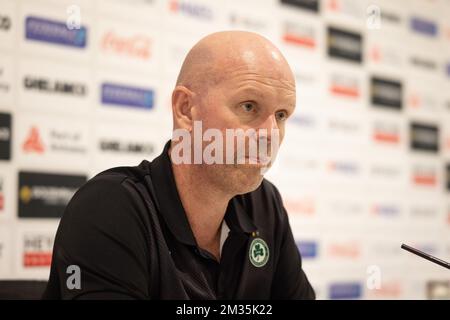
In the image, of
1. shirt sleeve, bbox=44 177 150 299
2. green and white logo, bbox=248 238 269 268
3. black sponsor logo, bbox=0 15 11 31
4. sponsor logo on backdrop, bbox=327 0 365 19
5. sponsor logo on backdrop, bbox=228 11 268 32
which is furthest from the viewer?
sponsor logo on backdrop, bbox=327 0 365 19

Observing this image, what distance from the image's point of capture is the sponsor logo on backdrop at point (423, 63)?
411cm

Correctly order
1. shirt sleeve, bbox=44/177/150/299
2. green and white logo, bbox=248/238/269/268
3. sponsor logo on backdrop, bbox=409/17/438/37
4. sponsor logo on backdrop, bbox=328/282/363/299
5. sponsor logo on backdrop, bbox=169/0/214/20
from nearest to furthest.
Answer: shirt sleeve, bbox=44/177/150/299, green and white logo, bbox=248/238/269/268, sponsor logo on backdrop, bbox=169/0/214/20, sponsor logo on backdrop, bbox=328/282/363/299, sponsor logo on backdrop, bbox=409/17/438/37

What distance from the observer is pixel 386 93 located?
3.88 meters

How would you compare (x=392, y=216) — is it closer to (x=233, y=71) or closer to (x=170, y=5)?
(x=170, y=5)

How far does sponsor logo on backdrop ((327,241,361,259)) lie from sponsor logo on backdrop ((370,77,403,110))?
36.4 inches

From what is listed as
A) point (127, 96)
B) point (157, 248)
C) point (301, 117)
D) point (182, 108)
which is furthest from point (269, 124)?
point (301, 117)

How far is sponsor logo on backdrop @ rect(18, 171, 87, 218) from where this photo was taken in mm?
2459

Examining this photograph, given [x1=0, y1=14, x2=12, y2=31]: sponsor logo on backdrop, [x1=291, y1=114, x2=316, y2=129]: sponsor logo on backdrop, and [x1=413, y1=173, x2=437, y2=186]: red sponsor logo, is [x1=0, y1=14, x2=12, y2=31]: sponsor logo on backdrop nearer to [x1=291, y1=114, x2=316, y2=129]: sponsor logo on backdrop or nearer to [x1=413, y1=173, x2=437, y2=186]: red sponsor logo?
[x1=291, y1=114, x2=316, y2=129]: sponsor logo on backdrop

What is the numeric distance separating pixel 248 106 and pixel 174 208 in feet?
0.78

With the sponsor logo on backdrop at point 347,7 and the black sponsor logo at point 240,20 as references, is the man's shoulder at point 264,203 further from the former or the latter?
the sponsor logo on backdrop at point 347,7

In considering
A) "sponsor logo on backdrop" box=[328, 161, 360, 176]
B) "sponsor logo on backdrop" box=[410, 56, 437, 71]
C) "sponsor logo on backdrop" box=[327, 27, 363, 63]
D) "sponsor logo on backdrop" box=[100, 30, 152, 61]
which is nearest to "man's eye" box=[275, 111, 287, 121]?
"sponsor logo on backdrop" box=[100, 30, 152, 61]

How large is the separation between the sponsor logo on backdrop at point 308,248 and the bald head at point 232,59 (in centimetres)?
A: 239

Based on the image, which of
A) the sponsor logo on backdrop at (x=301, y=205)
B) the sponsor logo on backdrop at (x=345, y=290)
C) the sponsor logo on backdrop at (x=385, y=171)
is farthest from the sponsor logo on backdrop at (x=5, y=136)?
the sponsor logo on backdrop at (x=385, y=171)

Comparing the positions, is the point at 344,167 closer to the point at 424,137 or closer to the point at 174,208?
the point at 424,137
